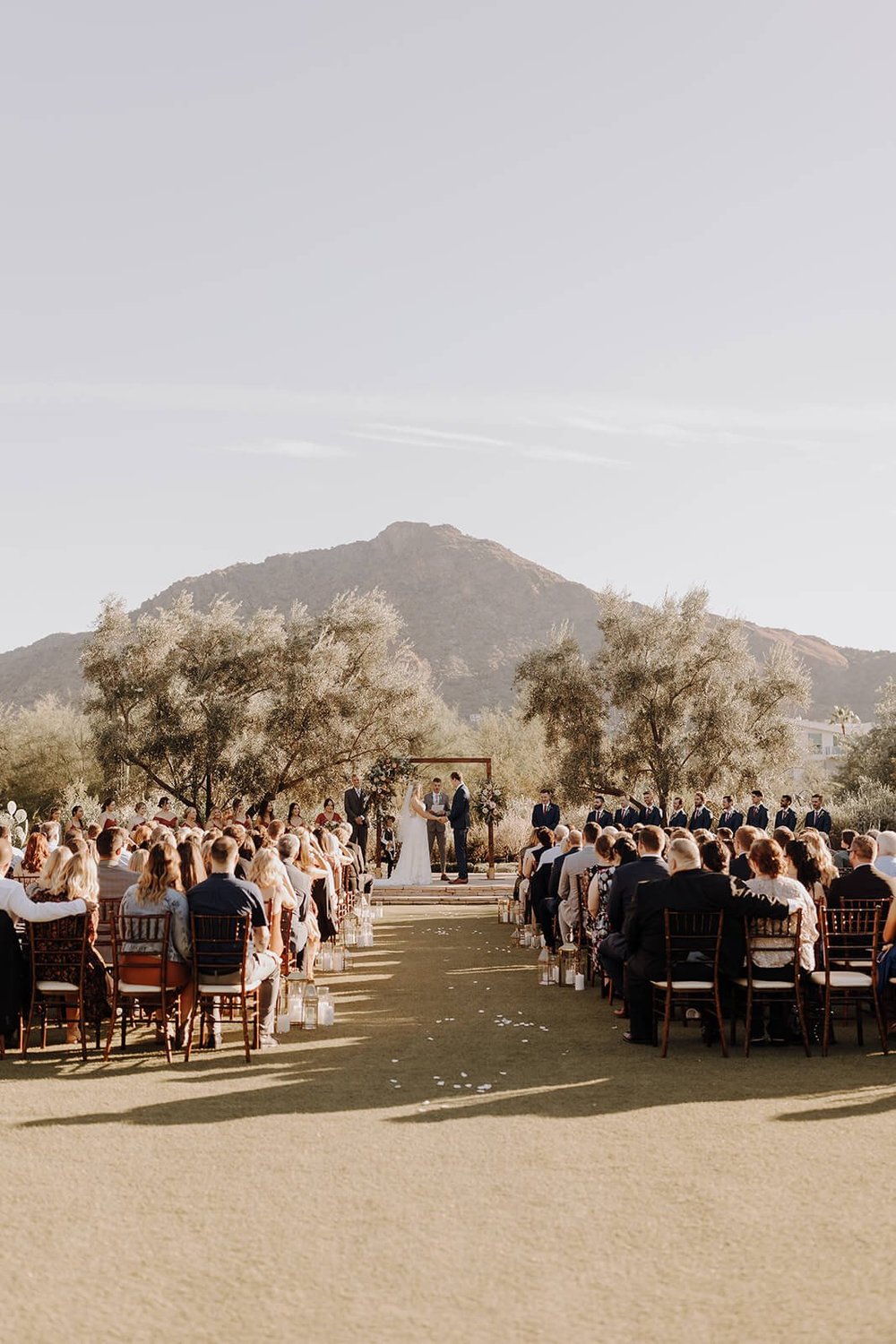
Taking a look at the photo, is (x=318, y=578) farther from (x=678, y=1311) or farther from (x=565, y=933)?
(x=678, y=1311)

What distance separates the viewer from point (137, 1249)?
457 centimetres

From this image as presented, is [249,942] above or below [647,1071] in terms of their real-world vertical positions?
above

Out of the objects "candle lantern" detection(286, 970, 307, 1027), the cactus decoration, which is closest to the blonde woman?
"candle lantern" detection(286, 970, 307, 1027)

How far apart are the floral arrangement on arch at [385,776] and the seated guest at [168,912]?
16.1 meters

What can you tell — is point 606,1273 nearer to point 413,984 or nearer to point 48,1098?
point 48,1098

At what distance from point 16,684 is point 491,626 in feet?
120

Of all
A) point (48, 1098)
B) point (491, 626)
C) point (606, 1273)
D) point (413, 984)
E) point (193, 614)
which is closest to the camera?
point (606, 1273)

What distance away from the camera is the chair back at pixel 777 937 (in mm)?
8328

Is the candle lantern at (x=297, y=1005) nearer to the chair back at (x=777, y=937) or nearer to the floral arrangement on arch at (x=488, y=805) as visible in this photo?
the chair back at (x=777, y=937)

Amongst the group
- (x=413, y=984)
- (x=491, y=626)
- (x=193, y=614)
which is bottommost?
(x=413, y=984)

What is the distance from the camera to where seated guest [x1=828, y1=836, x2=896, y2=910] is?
889 cm

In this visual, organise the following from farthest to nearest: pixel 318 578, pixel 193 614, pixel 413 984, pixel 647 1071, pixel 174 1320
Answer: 1. pixel 318 578
2. pixel 193 614
3. pixel 413 984
4. pixel 647 1071
5. pixel 174 1320

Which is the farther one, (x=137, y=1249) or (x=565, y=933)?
(x=565, y=933)

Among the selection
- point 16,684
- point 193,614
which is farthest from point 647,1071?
point 16,684
